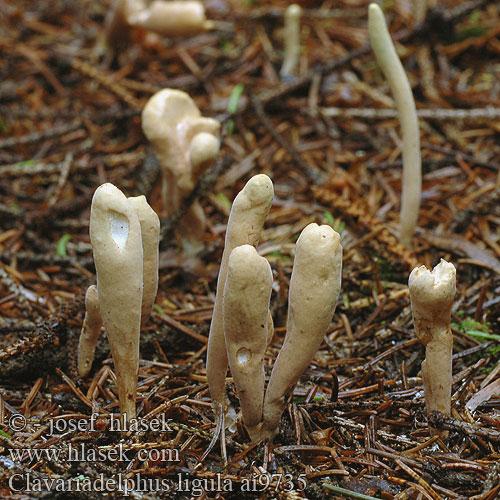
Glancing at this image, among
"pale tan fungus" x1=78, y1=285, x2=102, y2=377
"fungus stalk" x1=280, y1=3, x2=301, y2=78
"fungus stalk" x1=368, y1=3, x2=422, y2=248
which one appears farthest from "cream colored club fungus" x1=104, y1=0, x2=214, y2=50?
"pale tan fungus" x1=78, y1=285, x2=102, y2=377

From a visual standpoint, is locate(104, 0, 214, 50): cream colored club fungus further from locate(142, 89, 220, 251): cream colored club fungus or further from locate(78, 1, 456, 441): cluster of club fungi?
locate(78, 1, 456, 441): cluster of club fungi

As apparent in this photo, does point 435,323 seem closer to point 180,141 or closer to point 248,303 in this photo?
point 248,303

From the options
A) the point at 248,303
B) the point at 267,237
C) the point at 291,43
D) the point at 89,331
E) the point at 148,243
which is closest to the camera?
the point at 248,303

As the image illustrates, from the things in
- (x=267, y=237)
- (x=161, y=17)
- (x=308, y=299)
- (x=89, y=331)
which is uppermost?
(x=161, y=17)

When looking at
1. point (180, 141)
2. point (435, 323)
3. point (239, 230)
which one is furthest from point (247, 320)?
point (180, 141)

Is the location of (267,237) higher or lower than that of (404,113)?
lower

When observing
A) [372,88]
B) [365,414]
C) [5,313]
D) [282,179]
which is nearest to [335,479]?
[365,414]
